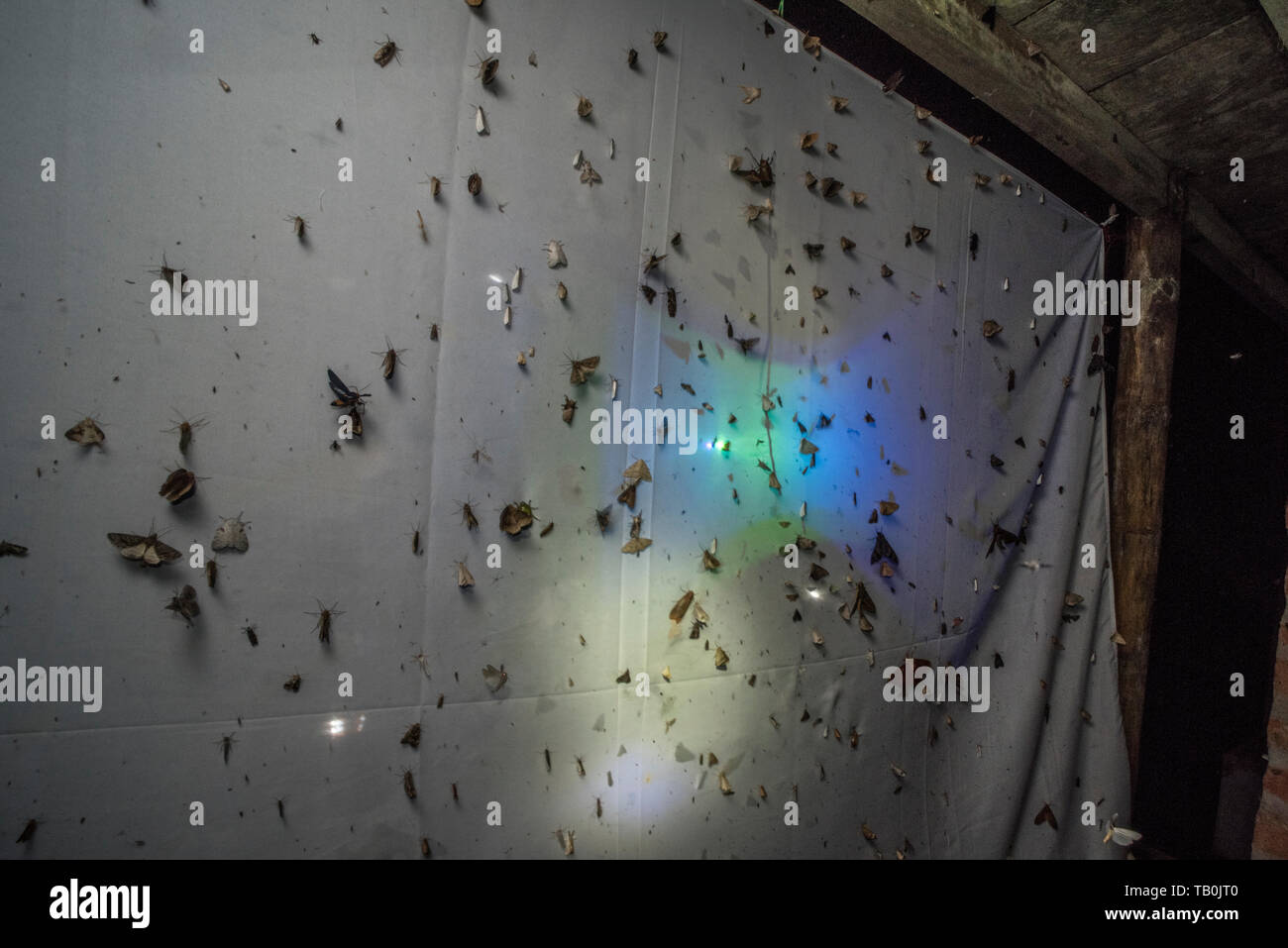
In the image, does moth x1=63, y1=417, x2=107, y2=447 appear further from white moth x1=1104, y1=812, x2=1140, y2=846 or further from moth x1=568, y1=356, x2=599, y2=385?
white moth x1=1104, y1=812, x2=1140, y2=846

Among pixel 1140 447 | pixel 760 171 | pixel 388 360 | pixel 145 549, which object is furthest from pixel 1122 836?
pixel 145 549

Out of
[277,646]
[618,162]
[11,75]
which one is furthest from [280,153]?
[277,646]

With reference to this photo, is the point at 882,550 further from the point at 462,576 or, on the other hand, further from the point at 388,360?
the point at 388,360

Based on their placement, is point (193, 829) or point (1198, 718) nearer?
point (193, 829)
